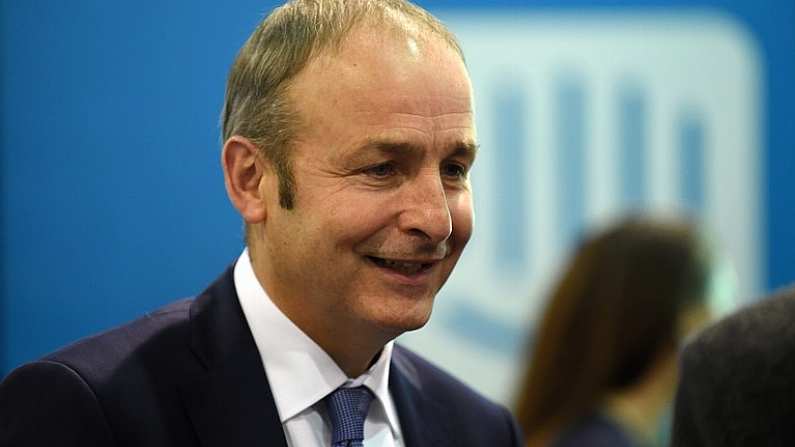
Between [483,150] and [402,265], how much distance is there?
2139 millimetres

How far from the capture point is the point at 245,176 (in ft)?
6.55

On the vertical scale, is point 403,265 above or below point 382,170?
below

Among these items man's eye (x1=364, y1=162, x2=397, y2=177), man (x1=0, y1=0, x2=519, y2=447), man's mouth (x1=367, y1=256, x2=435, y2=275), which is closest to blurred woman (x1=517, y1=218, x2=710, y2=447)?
man (x1=0, y1=0, x2=519, y2=447)

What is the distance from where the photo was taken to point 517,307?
400 cm

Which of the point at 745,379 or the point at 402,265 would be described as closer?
the point at 745,379

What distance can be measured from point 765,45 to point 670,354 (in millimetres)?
1633

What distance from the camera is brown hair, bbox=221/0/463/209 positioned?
194 cm

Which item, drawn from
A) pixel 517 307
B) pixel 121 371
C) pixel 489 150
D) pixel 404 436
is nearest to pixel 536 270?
pixel 517 307

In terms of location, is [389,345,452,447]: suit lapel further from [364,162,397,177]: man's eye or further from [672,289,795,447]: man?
[672,289,795,447]: man

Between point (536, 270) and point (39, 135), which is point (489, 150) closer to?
point (536, 270)

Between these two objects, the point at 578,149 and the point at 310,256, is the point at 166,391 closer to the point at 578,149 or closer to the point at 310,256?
the point at 310,256

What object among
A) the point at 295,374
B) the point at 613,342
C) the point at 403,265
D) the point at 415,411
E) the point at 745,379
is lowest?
the point at 613,342

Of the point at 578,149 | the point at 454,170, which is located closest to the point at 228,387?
the point at 454,170

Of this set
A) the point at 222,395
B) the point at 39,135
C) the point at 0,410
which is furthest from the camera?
the point at 39,135
